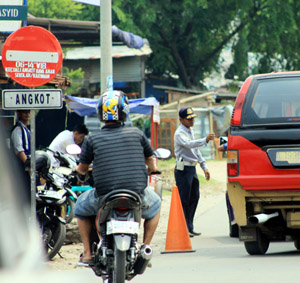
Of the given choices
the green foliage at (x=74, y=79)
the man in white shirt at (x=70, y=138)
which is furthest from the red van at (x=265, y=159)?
the green foliage at (x=74, y=79)

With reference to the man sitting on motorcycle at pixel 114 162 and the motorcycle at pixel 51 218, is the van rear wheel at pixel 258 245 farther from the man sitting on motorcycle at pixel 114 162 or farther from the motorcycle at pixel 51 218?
the man sitting on motorcycle at pixel 114 162

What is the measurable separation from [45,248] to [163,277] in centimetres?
183

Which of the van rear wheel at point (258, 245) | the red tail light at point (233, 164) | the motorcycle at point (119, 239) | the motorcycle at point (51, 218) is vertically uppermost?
the red tail light at point (233, 164)

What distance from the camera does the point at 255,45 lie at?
3922 centimetres

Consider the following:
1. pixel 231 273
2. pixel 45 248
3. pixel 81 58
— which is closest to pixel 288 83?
pixel 231 273

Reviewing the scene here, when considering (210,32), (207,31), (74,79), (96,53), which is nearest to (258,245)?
(74,79)

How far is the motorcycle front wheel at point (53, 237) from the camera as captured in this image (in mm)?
8492

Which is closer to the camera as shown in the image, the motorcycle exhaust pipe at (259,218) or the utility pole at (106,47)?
the motorcycle exhaust pipe at (259,218)

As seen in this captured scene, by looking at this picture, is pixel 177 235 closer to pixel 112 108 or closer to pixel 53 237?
pixel 53 237

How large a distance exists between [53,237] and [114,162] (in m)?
2.89

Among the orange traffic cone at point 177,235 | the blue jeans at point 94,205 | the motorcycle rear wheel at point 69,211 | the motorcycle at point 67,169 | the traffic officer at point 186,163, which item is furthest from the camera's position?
the motorcycle rear wheel at point 69,211

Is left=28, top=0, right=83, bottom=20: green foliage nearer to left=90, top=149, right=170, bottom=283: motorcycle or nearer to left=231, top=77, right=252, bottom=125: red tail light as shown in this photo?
left=231, top=77, right=252, bottom=125: red tail light

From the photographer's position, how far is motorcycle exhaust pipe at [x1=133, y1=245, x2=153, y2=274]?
18.9 ft

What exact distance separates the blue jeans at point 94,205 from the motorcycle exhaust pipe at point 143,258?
1.51 ft
